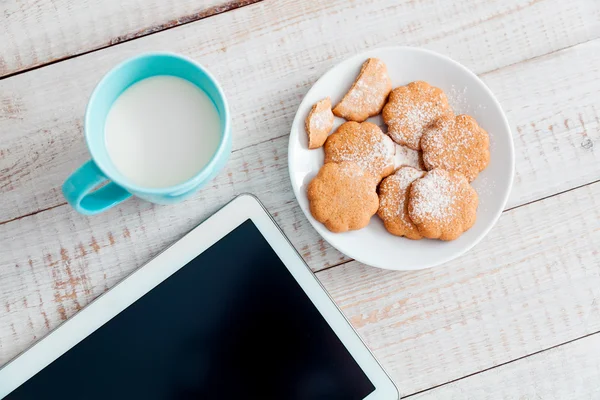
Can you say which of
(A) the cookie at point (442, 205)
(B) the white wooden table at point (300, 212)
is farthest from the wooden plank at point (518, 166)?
(A) the cookie at point (442, 205)

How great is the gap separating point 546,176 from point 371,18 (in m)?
0.31

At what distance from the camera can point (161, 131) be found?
22.7 inches

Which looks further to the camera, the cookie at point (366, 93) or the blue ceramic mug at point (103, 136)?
the cookie at point (366, 93)

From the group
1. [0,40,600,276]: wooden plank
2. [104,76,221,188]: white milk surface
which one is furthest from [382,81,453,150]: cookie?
[104,76,221,188]: white milk surface

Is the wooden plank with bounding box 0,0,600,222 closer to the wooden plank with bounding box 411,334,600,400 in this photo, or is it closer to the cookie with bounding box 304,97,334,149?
the cookie with bounding box 304,97,334,149

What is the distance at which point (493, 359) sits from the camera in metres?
0.73

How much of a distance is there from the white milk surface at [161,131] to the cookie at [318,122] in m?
0.12

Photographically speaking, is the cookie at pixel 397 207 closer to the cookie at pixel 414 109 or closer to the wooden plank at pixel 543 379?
the cookie at pixel 414 109

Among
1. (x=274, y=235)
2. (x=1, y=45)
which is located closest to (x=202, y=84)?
(x=274, y=235)

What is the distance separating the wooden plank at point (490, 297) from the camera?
28.5 inches

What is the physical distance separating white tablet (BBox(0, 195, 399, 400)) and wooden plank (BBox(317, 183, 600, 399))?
0.19 feet

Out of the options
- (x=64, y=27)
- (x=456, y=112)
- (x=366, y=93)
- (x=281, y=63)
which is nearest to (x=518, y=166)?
(x=456, y=112)

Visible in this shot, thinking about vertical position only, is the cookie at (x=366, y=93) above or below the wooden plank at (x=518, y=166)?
above

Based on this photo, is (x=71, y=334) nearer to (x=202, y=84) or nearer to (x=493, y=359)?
(x=202, y=84)
